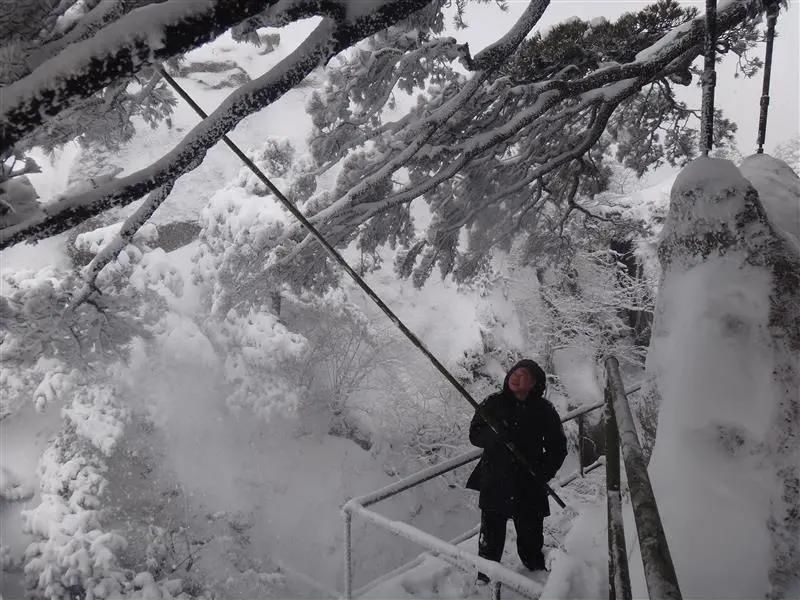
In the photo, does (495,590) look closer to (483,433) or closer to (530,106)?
(483,433)

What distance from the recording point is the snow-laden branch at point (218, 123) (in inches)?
58.7

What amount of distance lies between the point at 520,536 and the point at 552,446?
0.62 metres

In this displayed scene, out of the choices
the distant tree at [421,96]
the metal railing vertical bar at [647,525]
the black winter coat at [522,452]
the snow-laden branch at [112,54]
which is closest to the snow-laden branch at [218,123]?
the distant tree at [421,96]

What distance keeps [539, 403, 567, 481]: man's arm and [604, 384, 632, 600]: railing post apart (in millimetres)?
1416

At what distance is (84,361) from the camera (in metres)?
3.63

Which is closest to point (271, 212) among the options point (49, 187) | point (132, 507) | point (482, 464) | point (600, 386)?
point (132, 507)

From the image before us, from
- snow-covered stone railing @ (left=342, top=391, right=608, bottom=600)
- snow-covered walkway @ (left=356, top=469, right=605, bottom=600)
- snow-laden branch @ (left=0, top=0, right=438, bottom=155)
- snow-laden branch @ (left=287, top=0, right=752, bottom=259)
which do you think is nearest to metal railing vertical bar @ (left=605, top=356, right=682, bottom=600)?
snow-covered stone railing @ (left=342, top=391, right=608, bottom=600)

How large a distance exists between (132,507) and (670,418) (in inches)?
454

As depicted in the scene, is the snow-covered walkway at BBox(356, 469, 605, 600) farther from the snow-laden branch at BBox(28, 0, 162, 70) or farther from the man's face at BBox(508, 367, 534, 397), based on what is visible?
the snow-laden branch at BBox(28, 0, 162, 70)

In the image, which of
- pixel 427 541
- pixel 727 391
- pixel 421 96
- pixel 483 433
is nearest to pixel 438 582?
pixel 427 541

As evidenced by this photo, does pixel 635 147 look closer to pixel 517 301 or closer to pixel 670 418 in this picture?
pixel 670 418

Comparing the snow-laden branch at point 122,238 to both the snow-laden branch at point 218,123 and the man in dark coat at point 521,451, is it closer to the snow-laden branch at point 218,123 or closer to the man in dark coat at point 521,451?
the snow-laden branch at point 218,123

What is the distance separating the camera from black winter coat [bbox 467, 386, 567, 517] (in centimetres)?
302

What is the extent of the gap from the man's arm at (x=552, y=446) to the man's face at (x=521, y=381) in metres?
0.20
